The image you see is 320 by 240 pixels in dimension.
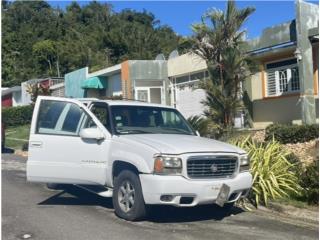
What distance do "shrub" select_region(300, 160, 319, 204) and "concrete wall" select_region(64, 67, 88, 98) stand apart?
2625 centimetres

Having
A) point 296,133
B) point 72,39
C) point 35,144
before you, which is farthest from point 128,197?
point 72,39

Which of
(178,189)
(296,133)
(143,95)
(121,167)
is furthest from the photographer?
(143,95)

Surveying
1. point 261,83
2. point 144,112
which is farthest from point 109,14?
point 144,112

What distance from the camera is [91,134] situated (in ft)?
25.1

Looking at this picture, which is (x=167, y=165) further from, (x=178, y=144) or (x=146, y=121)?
(x=146, y=121)

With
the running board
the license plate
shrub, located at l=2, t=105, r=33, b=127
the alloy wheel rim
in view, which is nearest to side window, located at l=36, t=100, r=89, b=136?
the running board

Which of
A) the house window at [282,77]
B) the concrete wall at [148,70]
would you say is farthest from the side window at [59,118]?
the concrete wall at [148,70]

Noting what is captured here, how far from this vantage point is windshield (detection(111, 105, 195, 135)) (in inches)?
315

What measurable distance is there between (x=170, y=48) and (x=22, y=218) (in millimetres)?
47815

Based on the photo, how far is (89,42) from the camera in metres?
55.0

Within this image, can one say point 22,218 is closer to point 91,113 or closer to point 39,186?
point 91,113

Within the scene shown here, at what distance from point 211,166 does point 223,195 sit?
428 mm

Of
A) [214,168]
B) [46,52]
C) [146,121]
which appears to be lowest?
[214,168]

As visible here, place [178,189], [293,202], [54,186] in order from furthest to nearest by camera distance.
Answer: [54,186] < [293,202] < [178,189]
